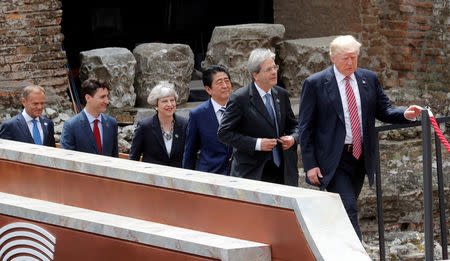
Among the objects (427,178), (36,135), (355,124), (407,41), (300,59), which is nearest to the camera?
(427,178)

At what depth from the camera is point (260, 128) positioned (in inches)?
224

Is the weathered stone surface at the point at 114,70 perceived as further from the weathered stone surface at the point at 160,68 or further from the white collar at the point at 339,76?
the white collar at the point at 339,76

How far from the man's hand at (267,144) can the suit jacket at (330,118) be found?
173 millimetres

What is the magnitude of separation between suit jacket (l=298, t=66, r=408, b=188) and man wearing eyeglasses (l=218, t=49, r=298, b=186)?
0.16 metres

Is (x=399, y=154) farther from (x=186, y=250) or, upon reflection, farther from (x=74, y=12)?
(x=186, y=250)

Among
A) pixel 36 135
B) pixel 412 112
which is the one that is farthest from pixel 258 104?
pixel 36 135

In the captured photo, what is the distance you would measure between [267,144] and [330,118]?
42 centimetres

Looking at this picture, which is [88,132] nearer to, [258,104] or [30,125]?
[30,125]

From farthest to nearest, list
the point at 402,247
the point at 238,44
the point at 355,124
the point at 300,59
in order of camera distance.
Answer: the point at 300,59
the point at 238,44
the point at 402,247
the point at 355,124

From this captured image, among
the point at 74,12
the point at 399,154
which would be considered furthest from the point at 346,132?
the point at 74,12

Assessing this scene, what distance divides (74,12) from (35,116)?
5284mm

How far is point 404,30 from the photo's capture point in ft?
32.9

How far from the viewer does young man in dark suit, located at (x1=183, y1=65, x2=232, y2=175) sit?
20.1ft

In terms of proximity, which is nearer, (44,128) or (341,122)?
(341,122)
